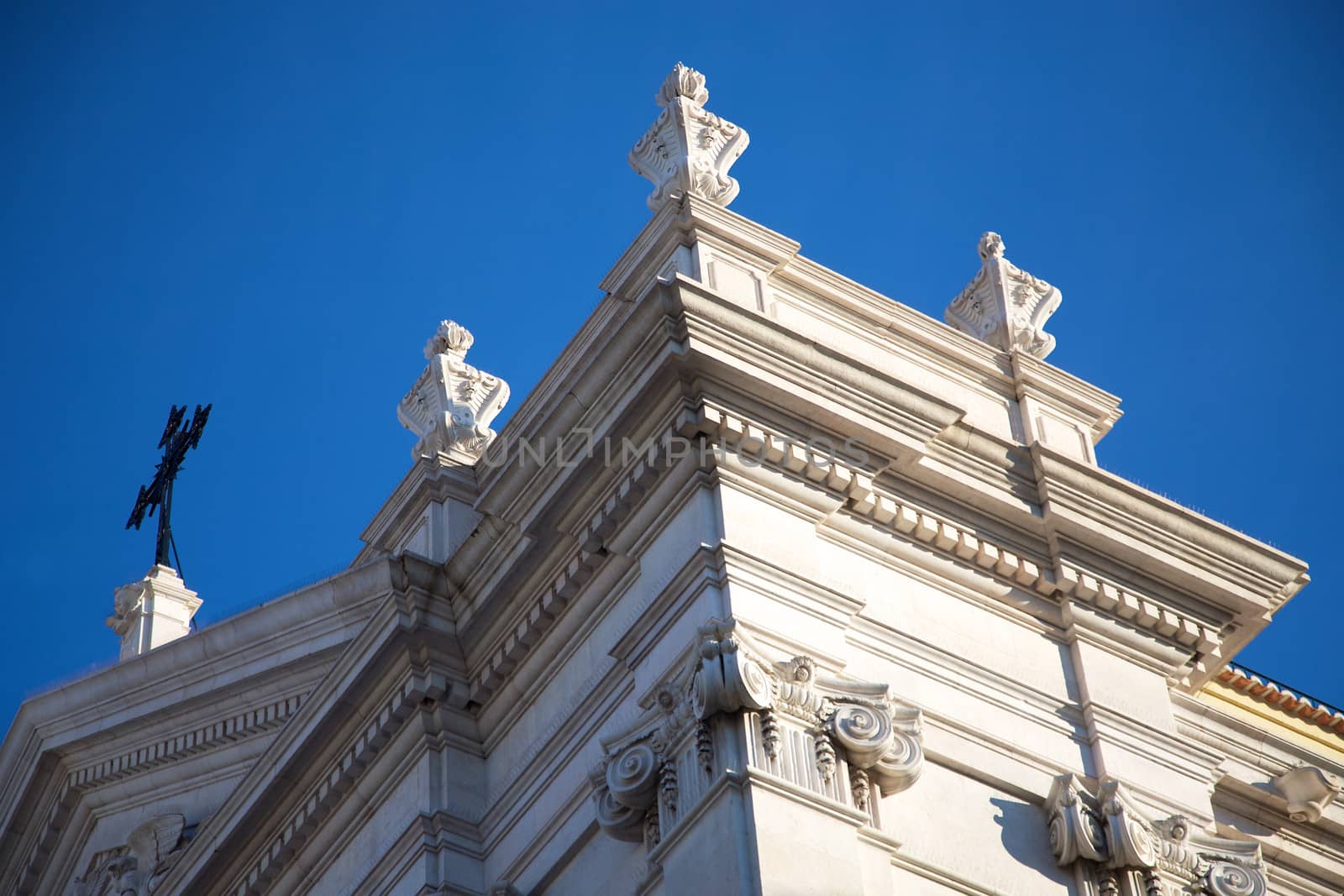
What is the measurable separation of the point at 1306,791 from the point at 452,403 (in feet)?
29.8

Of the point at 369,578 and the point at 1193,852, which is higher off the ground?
A: the point at 369,578

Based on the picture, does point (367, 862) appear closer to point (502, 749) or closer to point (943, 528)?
point (502, 749)

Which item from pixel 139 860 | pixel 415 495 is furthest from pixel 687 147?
pixel 139 860

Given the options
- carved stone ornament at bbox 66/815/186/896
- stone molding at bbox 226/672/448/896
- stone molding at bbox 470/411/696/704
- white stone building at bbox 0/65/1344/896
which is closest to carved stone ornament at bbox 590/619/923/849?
white stone building at bbox 0/65/1344/896

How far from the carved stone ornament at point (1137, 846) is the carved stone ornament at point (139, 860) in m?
9.94

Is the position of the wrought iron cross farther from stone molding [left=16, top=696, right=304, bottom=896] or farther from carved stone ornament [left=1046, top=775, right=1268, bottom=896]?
carved stone ornament [left=1046, top=775, right=1268, bottom=896]

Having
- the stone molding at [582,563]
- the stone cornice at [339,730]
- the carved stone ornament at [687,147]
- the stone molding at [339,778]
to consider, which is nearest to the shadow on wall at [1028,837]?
the stone molding at [582,563]

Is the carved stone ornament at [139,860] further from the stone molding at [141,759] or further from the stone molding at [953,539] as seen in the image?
the stone molding at [953,539]

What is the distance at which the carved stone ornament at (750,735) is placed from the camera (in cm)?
1789

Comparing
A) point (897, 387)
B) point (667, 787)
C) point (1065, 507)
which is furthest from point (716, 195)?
point (667, 787)

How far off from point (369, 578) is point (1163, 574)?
7.38 meters

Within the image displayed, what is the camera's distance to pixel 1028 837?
19328 millimetres

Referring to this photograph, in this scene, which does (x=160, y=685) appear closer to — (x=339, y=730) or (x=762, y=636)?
(x=339, y=730)

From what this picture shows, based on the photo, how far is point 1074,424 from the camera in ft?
75.3
